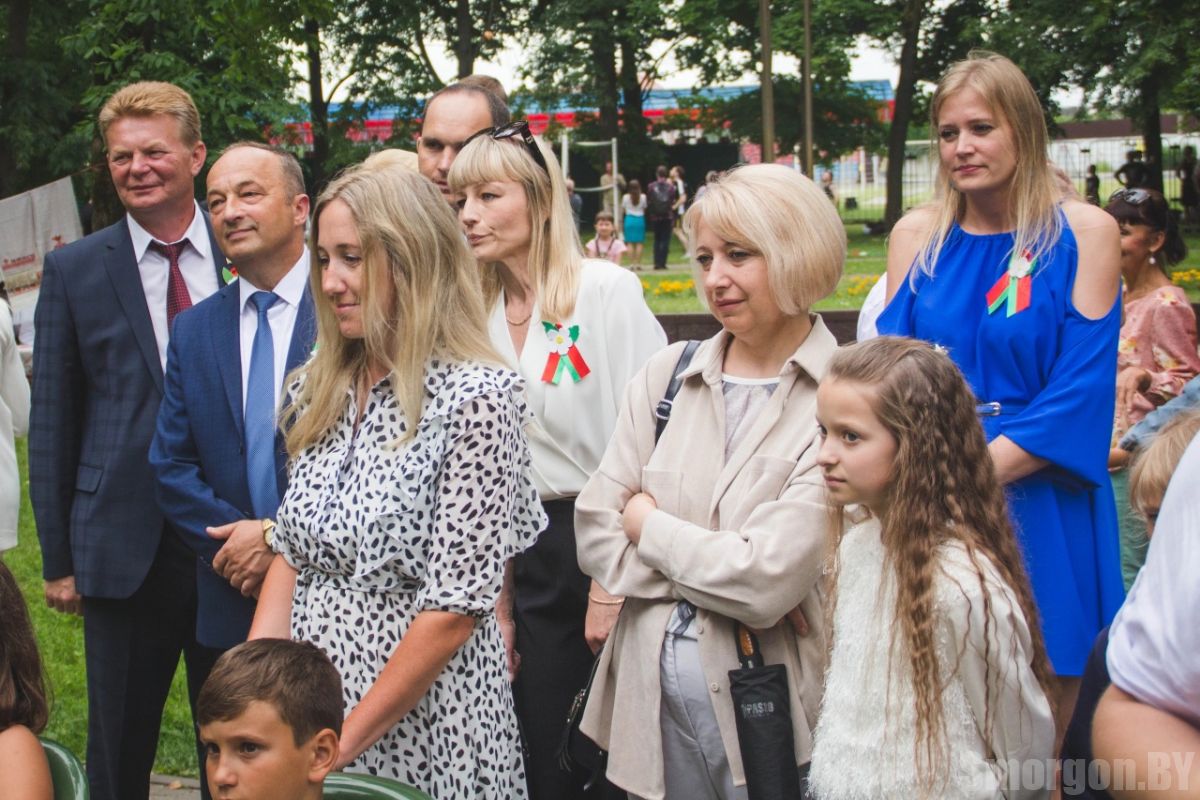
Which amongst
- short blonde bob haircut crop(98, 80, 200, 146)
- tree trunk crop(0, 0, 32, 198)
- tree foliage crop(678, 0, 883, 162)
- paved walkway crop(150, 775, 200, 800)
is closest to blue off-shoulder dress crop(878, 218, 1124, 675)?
short blonde bob haircut crop(98, 80, 200, 146)

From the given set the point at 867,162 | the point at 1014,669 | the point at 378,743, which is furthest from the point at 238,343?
the point at 867,162

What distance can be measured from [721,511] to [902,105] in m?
36.4

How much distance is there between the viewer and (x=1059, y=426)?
3141 millimetres

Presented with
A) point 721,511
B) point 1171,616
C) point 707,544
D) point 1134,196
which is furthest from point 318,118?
point 1171,616

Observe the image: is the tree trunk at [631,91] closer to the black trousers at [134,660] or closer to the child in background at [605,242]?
the child in background at [605,242]

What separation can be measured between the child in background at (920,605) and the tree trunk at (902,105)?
107 ft

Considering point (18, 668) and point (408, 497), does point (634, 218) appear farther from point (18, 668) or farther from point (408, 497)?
point (18, 668)

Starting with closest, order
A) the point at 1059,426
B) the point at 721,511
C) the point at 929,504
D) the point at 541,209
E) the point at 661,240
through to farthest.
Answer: the point at 929,504 → the point at 721,511 → the point at 1059,426 → the point at 541,209 → the point at 661,240

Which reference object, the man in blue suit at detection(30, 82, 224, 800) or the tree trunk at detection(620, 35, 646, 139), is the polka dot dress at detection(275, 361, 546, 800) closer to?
the man in blue suit at detection(30, 82, 224, 800)

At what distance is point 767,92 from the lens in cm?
883

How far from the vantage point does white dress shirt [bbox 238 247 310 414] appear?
3760 millimetres

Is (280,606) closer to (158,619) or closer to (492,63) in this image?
(158,619)

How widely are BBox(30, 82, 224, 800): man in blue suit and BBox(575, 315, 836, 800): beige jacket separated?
1610 mm

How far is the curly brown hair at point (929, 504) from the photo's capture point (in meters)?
2.44
